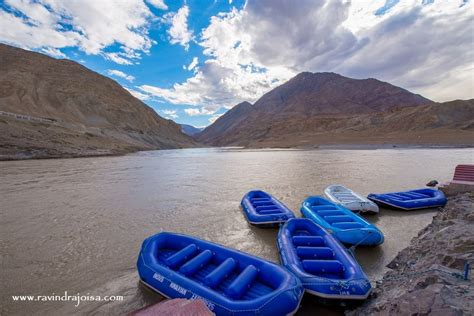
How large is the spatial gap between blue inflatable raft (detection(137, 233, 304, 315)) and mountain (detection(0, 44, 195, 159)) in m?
33.1

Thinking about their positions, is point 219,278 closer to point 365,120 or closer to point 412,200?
point 412,200

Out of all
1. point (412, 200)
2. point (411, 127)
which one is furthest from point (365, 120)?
point (412, 200)

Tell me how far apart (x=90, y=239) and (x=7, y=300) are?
2.63m

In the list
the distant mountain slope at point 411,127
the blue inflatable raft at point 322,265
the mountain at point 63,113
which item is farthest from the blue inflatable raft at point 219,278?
the distant mountain slope at point 411,127

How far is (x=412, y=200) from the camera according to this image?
9.07 m

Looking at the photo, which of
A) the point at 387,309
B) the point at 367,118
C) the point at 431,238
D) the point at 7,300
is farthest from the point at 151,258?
the point at 367,118

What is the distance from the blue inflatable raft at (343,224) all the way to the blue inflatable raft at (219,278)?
2666mm

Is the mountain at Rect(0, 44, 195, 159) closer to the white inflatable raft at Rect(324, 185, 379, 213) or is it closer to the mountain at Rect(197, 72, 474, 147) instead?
the white inflatable raft at Rect(324, 185, 379, 213)

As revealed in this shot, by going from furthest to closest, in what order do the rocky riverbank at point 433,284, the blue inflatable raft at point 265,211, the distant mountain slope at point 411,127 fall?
the distant mountain slope at point 411,127 < the blue inflatable raft at point 265,211 < the rocky riverbank at point 433,284

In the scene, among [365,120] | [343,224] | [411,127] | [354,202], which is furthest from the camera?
[365,120]

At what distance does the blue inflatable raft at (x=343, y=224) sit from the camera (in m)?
5.93

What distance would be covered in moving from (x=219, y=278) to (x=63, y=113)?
73463 mm

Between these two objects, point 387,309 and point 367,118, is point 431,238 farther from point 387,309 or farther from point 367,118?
point 367,118

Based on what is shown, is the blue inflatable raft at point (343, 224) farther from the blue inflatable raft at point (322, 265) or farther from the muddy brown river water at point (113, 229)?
the blue inflatable raft at point (322, 265)
